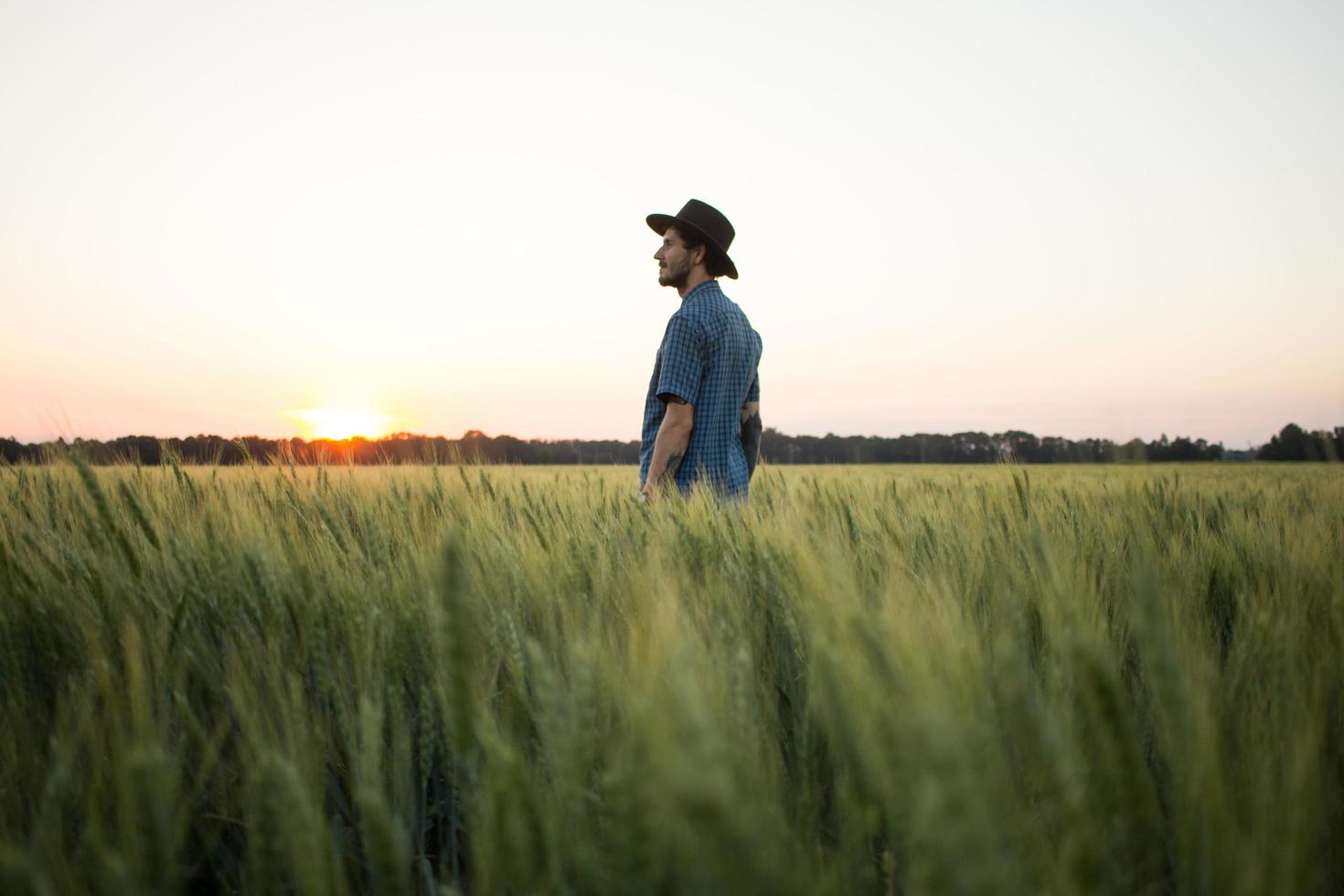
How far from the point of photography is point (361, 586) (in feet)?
4.45

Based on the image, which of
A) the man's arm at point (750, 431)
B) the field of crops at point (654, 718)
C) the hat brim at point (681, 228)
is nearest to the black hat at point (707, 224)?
the hat brim at point (681, 228)

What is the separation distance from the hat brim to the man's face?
0.06 m

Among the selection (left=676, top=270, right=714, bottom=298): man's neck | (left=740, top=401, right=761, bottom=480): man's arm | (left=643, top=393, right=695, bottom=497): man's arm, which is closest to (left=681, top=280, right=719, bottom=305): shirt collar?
(left=676, top=270, right=714, bottom=298): man's neck

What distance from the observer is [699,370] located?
3.68m

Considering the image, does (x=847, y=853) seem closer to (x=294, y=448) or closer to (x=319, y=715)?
(x=319, y=715)

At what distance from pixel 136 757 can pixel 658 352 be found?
10.9ft

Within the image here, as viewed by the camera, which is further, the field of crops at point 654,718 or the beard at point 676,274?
the beard at point 676,274

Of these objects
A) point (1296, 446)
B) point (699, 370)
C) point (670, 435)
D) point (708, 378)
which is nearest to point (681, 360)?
point (699, 370)

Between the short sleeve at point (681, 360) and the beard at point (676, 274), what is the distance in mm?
516

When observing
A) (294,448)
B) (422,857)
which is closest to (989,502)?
(422,857)

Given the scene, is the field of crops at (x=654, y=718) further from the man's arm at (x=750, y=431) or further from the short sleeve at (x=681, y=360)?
the man's arm at (x=750, y=431)

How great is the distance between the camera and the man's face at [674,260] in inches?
157

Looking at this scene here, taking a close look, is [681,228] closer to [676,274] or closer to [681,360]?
[676,274]

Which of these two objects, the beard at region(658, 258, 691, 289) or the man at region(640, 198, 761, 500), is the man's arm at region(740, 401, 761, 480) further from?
the beard at region(658, 258, 691, 289)
